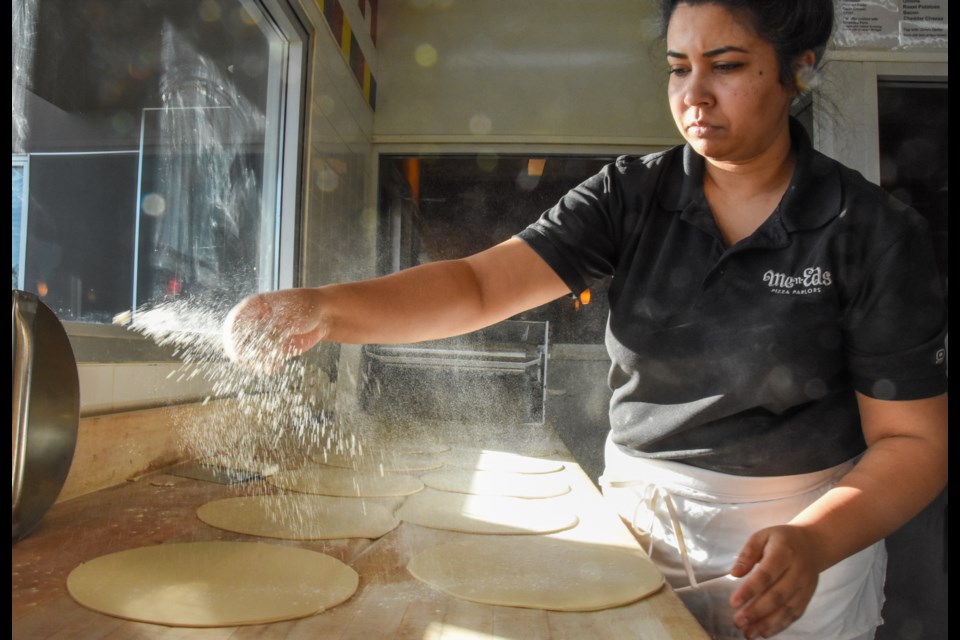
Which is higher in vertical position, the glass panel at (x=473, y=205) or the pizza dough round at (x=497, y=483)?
the glass panel at (x=473, y=205)

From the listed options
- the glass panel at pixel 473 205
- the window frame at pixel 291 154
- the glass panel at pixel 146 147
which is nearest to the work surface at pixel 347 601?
the glass panel at pixel 146 147

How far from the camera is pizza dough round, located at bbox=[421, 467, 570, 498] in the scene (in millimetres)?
1338

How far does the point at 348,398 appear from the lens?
110 inches

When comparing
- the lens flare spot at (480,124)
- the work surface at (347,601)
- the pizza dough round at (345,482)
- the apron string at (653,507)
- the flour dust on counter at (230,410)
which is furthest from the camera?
the lens flare spot at (480,124)

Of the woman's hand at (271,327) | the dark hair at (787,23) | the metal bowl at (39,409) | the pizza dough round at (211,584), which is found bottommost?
the pizza dough round at (211,584)

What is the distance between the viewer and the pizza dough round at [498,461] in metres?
1.65

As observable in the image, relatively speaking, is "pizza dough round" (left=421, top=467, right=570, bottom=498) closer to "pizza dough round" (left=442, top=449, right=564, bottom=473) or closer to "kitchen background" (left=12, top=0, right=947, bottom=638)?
"pizza dough round" (left=442, top=449, right=564, bottom=473)

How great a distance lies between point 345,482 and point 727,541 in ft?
2.38

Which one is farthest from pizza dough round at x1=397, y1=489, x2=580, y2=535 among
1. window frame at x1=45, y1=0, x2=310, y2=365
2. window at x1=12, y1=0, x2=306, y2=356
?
window frame at x1=45, y1=0, x2=310, y2=365

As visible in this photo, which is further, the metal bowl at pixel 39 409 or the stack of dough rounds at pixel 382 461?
the stack of dough rounds at pixel 382 461

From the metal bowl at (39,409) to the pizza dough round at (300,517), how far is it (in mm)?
220

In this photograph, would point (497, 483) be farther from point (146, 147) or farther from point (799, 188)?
point (146, 147)

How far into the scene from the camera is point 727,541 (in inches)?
39.2

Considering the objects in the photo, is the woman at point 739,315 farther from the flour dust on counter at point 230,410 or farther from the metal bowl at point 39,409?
the flour dust on counter at point 230,410
